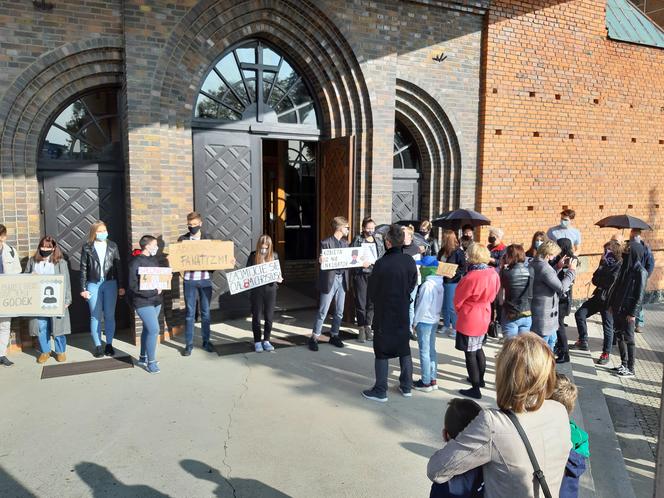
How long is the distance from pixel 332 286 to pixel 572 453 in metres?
5.10

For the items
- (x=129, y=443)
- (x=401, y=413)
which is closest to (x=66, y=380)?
(x=129, y=443)

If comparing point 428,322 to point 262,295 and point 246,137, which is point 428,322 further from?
point 246,137

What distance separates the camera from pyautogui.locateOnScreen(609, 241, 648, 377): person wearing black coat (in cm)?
702

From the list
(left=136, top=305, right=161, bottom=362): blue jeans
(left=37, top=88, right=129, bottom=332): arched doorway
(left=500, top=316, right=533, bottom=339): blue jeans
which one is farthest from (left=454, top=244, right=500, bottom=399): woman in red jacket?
(left=37, top=88, right=129, bottom=332): arched doorway

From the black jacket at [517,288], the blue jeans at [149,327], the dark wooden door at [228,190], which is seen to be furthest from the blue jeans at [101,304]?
the black jacket at [517,288]

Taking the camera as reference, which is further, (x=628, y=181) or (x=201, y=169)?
(x=628, y=181)

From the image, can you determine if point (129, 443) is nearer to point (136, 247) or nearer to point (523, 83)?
point (136, 247)

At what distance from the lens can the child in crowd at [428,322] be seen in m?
5.91

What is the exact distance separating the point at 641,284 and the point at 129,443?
6.38m

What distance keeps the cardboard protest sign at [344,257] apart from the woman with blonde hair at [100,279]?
270 centimetres

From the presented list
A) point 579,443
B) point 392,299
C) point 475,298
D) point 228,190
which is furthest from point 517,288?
point 228,190

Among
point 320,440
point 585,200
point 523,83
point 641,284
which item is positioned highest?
point 523,83

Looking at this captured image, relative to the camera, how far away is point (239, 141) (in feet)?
27.6

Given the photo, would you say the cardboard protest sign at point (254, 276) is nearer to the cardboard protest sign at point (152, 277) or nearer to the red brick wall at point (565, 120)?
the cardboard protest sign at point (152, 277)
